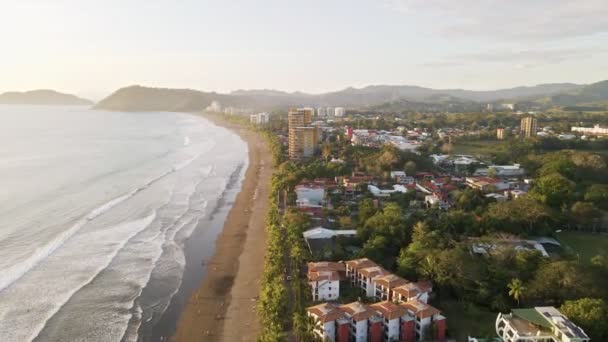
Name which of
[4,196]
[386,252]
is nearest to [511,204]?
[386,252]

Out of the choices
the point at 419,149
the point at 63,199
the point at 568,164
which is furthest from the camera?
the point at 419,149

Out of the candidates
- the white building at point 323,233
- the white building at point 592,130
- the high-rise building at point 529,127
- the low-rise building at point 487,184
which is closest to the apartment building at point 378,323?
the white building at point 323,233

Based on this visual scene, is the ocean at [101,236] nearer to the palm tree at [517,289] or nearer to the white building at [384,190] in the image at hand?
the white building at [384,190]

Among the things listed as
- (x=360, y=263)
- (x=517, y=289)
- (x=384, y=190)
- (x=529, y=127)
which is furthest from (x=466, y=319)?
(x=529, y=127)

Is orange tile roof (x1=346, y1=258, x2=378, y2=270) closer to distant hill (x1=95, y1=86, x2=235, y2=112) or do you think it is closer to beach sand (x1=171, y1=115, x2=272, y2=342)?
beach sand (x1=171, y1=115, x2=272, y2=342)

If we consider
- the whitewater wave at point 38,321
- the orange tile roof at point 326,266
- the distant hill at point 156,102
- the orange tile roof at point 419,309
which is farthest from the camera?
the distant hill at point 156,102

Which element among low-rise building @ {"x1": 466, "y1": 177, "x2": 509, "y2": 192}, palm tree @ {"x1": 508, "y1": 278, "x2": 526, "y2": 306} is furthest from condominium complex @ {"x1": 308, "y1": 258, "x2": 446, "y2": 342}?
low-rise building @ {"x1": 466, "y1": 177, "x2": 509, "y2": 192}

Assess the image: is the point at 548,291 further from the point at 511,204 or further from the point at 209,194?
the point at 209,194

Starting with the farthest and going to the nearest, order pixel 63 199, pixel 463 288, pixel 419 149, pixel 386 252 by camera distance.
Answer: pixel 419 149 → pixel 63 199 → pixel 386 252 → pixel 463 288
